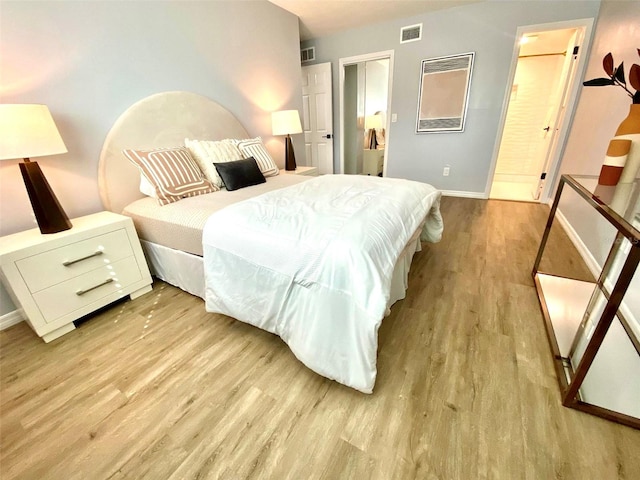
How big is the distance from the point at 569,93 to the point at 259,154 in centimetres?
366

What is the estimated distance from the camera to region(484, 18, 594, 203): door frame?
9.51 feet

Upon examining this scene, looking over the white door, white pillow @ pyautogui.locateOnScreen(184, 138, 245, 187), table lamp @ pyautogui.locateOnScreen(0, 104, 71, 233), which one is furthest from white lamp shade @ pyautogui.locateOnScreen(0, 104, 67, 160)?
the white door

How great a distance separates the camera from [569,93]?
10.2 ft

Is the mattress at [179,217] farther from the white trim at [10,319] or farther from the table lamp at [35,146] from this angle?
the white trim at [10,319]

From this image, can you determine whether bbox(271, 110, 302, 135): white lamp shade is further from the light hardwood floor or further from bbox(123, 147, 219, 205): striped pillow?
the light hardwood floor

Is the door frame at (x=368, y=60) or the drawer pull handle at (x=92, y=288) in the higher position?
the door frame at (x=368, y=60)

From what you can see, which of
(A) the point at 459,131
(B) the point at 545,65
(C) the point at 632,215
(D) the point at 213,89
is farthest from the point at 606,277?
(B) the point at 545,65

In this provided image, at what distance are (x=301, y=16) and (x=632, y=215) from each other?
12.9 feet

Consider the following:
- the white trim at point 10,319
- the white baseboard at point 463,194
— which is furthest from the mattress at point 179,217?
the white baseboard at point 463,194

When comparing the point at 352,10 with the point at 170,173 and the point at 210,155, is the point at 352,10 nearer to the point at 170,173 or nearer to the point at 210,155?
the point at 210,155

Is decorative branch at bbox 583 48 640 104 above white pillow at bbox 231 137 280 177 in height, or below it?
above

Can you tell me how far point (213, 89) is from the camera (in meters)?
2.66

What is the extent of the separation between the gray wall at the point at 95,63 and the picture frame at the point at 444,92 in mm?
2289

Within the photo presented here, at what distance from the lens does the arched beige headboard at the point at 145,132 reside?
1.97 metres
